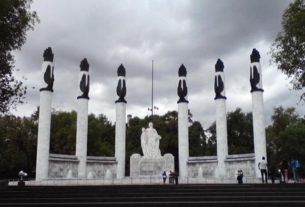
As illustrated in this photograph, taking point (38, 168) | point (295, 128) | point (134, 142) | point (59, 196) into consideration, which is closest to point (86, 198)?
point (59, 196)

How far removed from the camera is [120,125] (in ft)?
111

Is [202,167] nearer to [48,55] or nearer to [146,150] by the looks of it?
[146,150]

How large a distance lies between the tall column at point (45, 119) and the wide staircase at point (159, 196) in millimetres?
12390

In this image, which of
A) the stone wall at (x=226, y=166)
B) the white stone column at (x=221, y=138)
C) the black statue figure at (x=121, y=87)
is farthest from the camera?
the black statue figure at (x=121, y=87)

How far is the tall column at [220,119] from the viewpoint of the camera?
31062 mm

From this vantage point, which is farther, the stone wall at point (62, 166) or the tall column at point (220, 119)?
the tall column at point (220, 119)

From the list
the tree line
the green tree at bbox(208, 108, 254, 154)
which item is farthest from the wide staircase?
the green tree at bbox(208, 108, 254, 154)

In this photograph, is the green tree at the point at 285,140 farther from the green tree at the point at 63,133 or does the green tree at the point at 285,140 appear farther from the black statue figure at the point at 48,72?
the black statue figure at the point at 48,72

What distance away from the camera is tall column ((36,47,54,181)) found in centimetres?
2925

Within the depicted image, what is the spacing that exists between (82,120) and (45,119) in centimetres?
327

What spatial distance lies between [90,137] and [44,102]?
19422 millimetres

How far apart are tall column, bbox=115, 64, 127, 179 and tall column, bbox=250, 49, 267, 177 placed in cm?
1093

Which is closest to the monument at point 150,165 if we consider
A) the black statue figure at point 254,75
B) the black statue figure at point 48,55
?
the black statue figure at point 254,75

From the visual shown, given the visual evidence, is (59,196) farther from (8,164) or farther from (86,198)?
(8,164)
